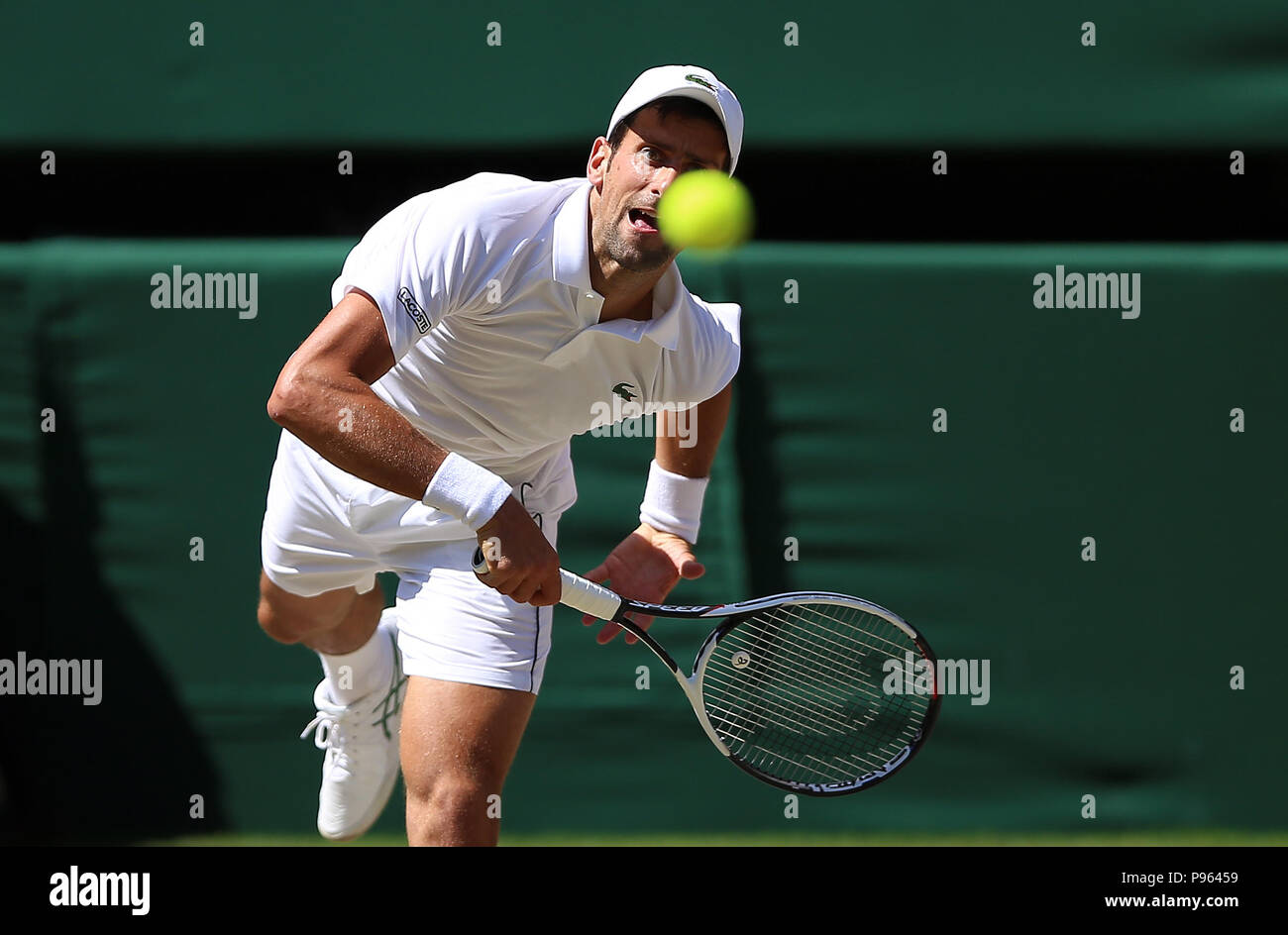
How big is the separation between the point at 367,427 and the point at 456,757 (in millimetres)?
727

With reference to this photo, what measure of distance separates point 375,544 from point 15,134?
6.88 feet

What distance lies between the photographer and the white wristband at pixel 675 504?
334 cm

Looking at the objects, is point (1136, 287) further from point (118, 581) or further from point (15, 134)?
point (15, 134)

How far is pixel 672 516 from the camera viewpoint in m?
3.34

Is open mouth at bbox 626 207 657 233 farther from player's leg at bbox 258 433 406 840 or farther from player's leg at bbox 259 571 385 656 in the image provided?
player's leg at bbox 259 571 385 656

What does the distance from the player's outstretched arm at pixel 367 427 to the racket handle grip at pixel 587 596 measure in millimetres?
167

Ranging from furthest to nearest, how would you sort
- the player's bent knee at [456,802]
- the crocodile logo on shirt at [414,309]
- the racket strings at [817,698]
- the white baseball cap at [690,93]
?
the racket strings at [817,698]
the player's bent knee at [456,802]
the white baseball cap at [690,93]
the crocodile logo on shirt at [414,309]

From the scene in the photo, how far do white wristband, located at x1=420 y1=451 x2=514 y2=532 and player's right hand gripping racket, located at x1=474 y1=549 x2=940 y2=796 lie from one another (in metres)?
0.12

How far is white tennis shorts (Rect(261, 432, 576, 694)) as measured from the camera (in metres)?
2.99
